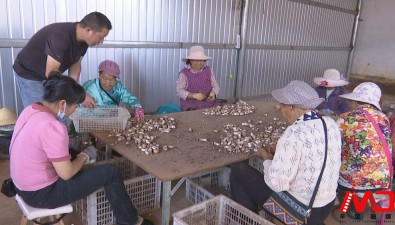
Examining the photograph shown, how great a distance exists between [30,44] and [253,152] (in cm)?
197

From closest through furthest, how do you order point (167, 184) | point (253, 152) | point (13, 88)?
point (167, 184), point (253, 152), point (13, 88)

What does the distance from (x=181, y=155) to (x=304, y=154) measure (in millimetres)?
752

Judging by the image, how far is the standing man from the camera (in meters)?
2.54

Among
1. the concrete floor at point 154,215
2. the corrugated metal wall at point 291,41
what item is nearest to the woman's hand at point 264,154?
the concrete floor at point 154,215

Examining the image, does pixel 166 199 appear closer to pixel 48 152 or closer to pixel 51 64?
pixel 48 152

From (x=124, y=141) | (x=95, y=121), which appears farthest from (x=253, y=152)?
(x=95, y=121)

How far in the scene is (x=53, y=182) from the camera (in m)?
1.92

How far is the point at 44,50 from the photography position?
8.92 feet

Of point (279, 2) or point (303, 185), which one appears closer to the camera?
point (303, 185)

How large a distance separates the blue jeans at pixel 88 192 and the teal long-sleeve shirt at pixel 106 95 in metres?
1.04

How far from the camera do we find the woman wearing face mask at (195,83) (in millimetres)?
3855

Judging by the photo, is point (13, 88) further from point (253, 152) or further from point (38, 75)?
point (253, 152)

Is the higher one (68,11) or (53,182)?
(68,11)

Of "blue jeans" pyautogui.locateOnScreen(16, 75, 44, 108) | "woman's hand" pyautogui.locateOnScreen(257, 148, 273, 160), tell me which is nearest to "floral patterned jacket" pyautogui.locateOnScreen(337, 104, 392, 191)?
"woman's hand" pyautogui.locateOnScreen(257, 148, 273, 160)
